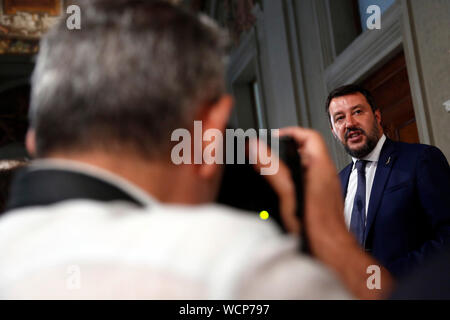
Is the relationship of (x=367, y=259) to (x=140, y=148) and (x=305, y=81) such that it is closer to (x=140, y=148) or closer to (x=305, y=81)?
A: (x=140, y=148)

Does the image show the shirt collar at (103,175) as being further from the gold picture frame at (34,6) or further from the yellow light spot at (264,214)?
the gold picture frame at (34,6)

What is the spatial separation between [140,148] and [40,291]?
0.19 meters

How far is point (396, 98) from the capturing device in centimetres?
398

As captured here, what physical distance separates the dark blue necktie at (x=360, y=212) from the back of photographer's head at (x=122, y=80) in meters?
1.62

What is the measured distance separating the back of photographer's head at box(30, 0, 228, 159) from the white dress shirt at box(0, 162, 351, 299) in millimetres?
113

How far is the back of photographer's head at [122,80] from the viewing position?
577 mm

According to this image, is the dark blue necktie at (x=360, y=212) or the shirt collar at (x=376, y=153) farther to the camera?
the shirt collar at (x=376, y=153)

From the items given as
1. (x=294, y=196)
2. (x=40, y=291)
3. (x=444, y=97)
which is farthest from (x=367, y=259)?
(x=444, y=97)

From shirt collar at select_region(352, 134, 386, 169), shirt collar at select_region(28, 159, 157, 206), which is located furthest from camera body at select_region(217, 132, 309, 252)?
shirt collar at select_region(352, 134, 386, 169)

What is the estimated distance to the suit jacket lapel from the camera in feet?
6.82

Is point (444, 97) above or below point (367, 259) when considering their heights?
above

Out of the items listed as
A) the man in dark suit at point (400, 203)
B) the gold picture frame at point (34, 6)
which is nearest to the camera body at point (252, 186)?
the man in dark suit at point (400, 203)

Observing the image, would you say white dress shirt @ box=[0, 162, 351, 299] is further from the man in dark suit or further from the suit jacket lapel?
the suit jacket lapel
